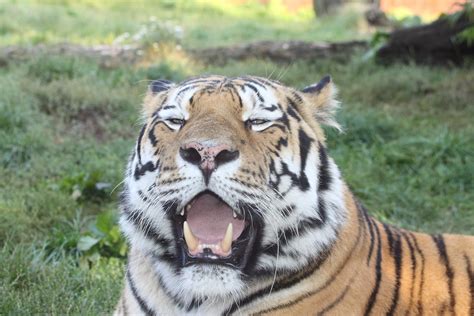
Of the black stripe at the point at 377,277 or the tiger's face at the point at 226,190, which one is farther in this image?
the black stripe at the point at 377,277

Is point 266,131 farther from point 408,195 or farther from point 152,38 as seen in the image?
point 152,38

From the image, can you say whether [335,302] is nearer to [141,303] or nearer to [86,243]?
[141,303]

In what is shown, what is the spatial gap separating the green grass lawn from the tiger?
2.37 feet

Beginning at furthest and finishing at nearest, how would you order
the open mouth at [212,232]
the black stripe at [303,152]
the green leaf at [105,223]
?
the green leaf at [105,223], the black stripe at [303,152], the open mouth at [212,232]

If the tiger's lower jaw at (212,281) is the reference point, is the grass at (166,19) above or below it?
below

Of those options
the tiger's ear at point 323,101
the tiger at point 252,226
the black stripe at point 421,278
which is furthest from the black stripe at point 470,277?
the tiger's ear at point 323,101

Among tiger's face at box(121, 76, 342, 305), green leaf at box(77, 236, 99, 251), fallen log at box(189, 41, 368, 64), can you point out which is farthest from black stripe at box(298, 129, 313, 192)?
fallen log at box(189, 41, 368, 64)

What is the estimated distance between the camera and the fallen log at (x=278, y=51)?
29.6 ft

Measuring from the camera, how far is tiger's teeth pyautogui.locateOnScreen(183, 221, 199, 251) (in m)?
2.32

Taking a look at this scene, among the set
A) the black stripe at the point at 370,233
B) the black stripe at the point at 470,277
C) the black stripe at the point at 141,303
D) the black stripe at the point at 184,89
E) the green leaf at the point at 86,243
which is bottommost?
the green leaf at the point at 86,243

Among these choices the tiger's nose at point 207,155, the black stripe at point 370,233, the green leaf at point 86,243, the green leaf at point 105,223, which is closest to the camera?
the tiger's nose at point 207,155

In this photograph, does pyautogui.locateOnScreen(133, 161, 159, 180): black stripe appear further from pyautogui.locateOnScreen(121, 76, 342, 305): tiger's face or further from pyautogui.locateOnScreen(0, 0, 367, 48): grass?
pyautogui.locateOnScreen(0, 0, 367, 48): grass

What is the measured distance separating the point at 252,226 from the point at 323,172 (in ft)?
1.05

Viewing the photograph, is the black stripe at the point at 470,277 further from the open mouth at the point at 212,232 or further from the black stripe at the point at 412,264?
the open mouth at the point at 212,232
